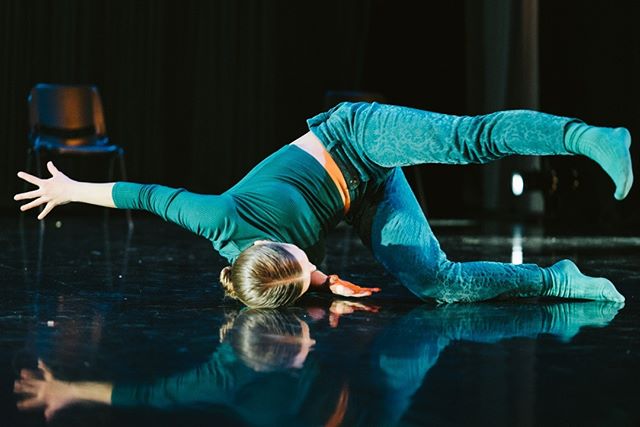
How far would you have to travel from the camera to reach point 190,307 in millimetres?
2354

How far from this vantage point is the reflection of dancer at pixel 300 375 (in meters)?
1.38

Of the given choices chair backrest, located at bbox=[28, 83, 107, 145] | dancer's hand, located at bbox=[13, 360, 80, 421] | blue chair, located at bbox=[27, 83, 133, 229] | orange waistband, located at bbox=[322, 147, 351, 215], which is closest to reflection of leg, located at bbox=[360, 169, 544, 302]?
orange waistband, located at bbox=[322, 147, 351, 215]

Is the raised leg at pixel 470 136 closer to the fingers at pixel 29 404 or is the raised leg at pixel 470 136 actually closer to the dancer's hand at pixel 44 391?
the dancer's hand at pixel 44 391

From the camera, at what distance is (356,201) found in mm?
2434

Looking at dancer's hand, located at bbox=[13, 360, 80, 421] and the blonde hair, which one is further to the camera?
the blonde hair

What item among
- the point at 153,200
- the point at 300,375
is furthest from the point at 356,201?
the point at 300,375

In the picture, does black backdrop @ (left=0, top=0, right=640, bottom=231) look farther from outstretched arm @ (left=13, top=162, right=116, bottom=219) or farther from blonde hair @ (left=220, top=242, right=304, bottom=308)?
outstretched arm @ (left=13, top=162, right=116, bottom=219)

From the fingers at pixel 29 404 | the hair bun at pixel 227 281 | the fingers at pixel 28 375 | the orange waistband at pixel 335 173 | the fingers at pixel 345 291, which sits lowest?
the fingers at pixel 28 375

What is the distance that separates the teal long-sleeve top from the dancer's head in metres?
0.08

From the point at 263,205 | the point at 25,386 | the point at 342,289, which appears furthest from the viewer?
the point at 342,289

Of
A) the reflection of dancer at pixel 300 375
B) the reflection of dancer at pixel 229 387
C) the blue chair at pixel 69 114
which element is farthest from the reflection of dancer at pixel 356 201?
the blue chair at pixel 69 114

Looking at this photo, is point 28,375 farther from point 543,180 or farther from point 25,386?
point 543,180

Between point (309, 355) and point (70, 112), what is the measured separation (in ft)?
15.0

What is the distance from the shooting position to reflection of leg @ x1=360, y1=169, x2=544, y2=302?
7.90 feet
